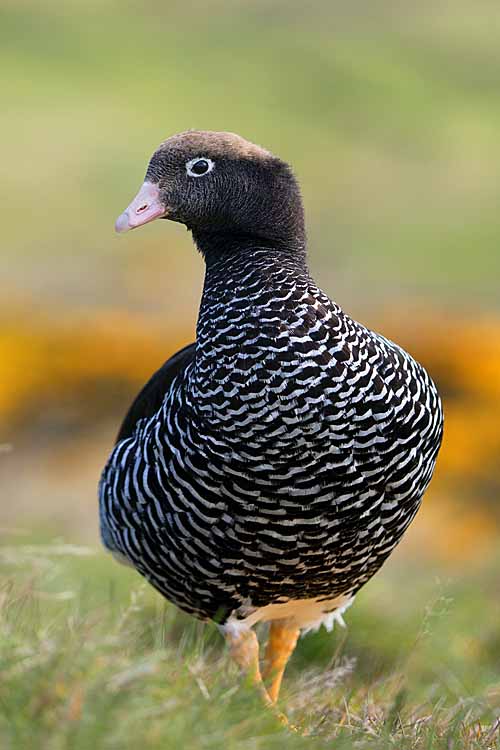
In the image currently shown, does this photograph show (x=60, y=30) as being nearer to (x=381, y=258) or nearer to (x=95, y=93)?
(x=95, y=93)

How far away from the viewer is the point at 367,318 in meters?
14.2

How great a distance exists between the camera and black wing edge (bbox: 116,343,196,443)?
16.8ft

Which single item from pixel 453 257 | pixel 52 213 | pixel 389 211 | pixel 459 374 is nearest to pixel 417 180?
pixel 389 211

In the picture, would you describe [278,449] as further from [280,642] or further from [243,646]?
[280,642]

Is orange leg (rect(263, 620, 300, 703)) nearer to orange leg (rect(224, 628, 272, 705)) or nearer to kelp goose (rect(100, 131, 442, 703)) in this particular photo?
kelp goose (rect(100, 131, 442, 703))

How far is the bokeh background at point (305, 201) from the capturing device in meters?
11.6

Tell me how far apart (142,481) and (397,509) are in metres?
0.96

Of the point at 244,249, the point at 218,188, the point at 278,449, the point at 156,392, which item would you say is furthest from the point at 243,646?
the point at 218,188

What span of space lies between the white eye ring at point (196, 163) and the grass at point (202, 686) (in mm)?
1434

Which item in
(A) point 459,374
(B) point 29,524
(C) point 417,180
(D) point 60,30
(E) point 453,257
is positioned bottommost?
(B) point 29,524

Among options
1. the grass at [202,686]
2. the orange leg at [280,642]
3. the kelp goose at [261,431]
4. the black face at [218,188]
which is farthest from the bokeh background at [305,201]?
the black face at [218,188]

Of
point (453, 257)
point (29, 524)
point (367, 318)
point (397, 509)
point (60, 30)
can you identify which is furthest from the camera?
point (60, 30)

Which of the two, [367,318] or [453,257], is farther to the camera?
[453,257]

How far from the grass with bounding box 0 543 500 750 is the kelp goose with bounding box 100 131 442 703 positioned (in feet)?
0.94
